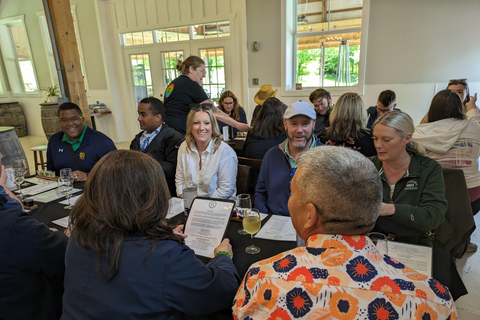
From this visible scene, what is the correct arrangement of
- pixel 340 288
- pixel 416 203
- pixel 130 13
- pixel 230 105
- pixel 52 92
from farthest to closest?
pixel 52 92, pixel 130 13, pixel 230 105, pixel 416 203, pixel 340 288

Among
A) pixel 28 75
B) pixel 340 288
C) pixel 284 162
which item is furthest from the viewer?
pixel 28 75

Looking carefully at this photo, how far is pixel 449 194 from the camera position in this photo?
69.4 inches

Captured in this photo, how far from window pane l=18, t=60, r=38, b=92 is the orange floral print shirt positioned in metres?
10.6

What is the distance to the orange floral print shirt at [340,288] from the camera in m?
0.71

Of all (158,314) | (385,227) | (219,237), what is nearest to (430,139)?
(385,227)

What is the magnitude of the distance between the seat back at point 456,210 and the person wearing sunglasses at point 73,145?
2.82 m

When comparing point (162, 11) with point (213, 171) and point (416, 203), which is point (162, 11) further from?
point (416, 203)

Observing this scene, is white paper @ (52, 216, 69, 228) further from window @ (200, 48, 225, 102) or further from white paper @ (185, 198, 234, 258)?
window @ (200, 48, 225, 102)

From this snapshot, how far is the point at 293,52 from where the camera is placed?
5.73 metres

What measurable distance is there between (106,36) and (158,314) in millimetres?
7731

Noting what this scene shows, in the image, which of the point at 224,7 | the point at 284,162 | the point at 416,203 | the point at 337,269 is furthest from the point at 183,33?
the point at 337,269

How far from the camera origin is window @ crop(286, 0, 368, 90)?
16.8 ft

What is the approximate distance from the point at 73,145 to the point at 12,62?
897 cm

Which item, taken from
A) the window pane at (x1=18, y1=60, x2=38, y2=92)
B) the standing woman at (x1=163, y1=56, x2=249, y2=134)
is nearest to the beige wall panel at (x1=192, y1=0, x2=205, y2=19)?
the standing woman at (x1=163, y1=56, x2=249, y2=134)
